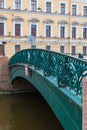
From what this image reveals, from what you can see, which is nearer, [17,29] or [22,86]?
[22,86]

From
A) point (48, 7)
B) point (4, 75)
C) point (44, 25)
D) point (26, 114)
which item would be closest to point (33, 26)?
point (44, 25)

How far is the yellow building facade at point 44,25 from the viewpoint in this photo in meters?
34.9

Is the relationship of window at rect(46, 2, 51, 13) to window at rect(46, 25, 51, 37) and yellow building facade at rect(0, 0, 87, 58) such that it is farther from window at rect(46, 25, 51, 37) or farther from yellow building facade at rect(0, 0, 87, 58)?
window at rect(46, 25, 51, 37)

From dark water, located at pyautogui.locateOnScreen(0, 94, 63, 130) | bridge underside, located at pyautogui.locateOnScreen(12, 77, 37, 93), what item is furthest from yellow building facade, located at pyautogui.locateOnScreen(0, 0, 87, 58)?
dark water, located at pyautogui.locateOnScreen(0, 94, 63, 130)

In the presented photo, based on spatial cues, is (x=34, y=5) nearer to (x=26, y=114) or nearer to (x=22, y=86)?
(x=22, y=86)

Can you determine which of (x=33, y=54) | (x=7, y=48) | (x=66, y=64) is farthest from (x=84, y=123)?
(x=7, y=48)

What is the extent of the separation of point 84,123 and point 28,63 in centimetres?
1118

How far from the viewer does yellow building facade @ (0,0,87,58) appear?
34.9m

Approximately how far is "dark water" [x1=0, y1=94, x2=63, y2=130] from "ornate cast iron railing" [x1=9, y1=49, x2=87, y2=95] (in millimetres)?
2815

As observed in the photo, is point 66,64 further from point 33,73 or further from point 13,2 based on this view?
point 13,2

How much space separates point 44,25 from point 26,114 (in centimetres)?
2193

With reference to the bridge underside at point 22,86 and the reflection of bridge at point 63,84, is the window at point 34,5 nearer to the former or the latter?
the bridge underside at point 22,86

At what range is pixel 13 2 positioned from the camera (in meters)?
35.1

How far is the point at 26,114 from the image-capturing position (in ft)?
54.2
